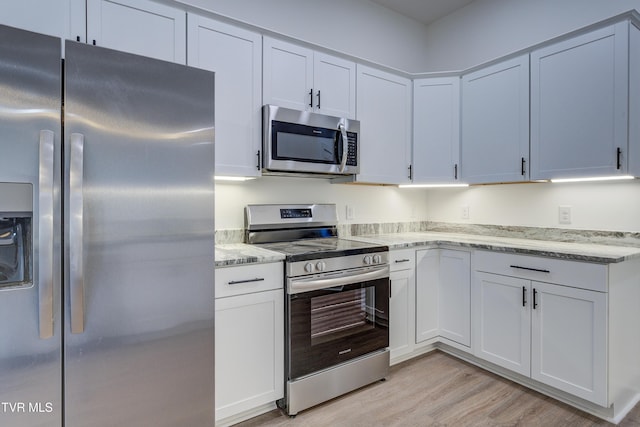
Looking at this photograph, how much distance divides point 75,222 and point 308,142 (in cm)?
146

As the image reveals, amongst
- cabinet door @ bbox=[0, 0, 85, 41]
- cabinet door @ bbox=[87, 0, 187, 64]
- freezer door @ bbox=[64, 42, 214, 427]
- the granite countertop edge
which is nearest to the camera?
freezer door @ bbox=[64, 42, 214, 427]

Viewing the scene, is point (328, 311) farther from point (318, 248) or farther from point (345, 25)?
point (345, 25)

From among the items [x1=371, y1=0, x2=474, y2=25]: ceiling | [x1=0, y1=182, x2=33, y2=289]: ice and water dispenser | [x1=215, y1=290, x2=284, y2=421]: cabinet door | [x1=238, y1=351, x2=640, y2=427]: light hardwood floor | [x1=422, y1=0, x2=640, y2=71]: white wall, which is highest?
Answer: [x1=371, y1=0, x2=474, y2=25]: ceiling

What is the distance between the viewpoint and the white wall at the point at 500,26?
2.46 metres

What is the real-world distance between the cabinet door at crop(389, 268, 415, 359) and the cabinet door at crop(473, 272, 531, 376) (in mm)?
451

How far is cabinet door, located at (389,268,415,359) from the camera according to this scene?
2438 mm

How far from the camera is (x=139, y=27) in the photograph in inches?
70.1

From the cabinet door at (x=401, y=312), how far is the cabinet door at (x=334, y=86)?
50.2 inches

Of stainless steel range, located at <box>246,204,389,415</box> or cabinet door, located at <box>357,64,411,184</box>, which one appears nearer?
stainless steel range, located at <box>246,204,389,415</box>

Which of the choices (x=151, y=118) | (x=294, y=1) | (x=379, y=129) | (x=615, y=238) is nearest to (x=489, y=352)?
(x=615, y=238)

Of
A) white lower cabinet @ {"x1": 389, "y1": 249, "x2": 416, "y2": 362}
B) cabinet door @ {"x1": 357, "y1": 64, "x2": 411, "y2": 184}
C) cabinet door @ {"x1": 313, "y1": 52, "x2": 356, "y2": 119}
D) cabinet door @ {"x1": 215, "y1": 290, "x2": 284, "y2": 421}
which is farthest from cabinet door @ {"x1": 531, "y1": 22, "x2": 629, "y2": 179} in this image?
cabinet door @ {"x1": 215, "y1": 290, "x2": 284, "y2": 421}

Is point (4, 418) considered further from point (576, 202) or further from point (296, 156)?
point (576, 202)

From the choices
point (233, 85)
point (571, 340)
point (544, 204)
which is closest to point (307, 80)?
point (233, 85)

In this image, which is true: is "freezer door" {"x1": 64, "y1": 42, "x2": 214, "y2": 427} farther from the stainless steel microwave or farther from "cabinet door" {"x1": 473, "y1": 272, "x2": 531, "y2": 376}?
"cabinet door" {"x1": 473, "y1": 272, "x2": 531, "y2": 376}
